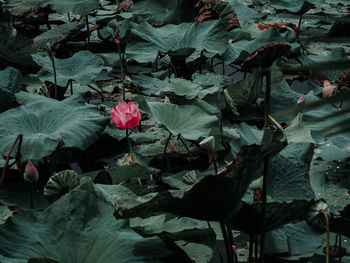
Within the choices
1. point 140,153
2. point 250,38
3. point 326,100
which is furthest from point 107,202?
point 250,38

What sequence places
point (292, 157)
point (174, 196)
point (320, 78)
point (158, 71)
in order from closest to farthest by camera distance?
point (174, 196) < point (292, 157) < point (320, 78) < point (158, 71)

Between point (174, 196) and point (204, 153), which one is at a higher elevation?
point (174, 196)

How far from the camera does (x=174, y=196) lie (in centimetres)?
95

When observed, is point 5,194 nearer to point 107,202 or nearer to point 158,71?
point 107,202

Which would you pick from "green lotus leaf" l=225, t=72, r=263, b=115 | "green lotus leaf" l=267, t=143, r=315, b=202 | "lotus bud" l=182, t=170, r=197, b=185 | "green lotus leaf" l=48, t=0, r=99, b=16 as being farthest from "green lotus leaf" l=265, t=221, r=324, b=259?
"green lotus leaf" l=48, t=0, r=99, b=16

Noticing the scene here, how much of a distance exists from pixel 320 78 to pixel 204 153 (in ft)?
2.68

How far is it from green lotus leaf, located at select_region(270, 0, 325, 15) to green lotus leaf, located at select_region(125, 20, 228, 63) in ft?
2.62

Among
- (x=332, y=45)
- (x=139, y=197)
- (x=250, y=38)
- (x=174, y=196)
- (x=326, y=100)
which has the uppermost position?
(x=326, y=100)

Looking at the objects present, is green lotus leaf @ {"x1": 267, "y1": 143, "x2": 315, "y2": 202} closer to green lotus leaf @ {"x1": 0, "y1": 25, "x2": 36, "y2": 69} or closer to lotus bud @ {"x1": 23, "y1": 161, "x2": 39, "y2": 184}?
lotus bud @ {"x1": 23, "y1": 161, "x2": 39, "y2": 184}

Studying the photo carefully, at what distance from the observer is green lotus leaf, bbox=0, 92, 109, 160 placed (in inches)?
60.2

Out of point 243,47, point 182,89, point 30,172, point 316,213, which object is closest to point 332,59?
point 243,47

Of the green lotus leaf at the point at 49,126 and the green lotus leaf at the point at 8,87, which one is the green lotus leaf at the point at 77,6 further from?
the green lotus leaf at the point at 49,126

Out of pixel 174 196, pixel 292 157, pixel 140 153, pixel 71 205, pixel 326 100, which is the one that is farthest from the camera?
pixel 140 153

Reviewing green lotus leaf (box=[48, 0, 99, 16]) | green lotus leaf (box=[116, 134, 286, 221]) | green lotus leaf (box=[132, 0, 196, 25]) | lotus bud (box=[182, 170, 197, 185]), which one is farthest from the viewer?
green lotus leaf (box=[132, 0, 196, 25])
